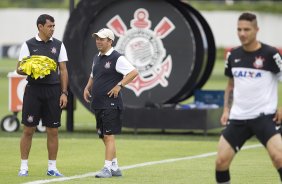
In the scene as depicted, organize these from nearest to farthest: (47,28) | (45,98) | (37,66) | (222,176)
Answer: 1. (222,176)
2. (37,66)
3. (47,28)
4. (45,98)

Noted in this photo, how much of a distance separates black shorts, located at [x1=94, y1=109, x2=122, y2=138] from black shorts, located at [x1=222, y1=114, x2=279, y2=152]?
126 inches

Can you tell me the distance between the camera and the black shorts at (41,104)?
1460 cm

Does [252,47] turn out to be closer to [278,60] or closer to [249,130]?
[278,60]

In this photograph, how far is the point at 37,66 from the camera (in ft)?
46.7

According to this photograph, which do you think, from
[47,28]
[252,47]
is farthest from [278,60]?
[47,28]

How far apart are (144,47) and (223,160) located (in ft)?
35.3

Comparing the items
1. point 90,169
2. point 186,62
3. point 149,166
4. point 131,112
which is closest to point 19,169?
point 90,169

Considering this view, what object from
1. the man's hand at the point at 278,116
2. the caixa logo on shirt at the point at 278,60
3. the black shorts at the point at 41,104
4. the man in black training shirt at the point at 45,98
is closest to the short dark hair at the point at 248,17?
the caixa logo on shirt at the point at 278,60

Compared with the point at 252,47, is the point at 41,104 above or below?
below

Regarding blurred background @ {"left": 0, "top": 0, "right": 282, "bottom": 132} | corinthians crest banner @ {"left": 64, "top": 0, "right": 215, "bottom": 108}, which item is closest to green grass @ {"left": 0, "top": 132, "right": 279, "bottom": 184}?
corinthians crest banner @ {"left": 64, "top": 0, "right": 215, "bottom": 108}

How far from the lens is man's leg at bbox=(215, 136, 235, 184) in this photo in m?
11.4

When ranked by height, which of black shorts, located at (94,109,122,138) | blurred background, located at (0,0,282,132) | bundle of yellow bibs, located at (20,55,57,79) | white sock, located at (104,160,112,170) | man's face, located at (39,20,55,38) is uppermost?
blurred background, located at (0,0,282,132)

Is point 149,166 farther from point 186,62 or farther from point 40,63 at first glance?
point 186,62

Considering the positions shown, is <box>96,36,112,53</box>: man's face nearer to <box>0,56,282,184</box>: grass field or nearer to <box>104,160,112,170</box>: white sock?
<box>104,160,112,170</box>: white sock
